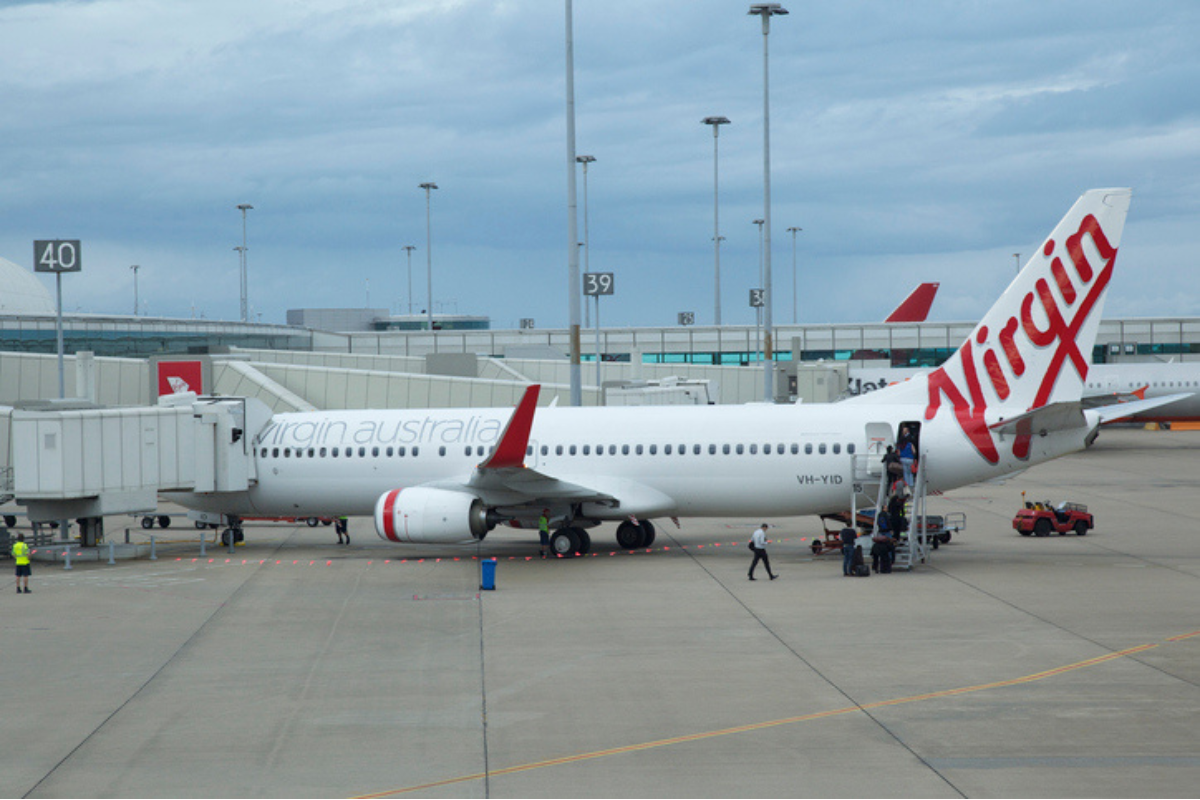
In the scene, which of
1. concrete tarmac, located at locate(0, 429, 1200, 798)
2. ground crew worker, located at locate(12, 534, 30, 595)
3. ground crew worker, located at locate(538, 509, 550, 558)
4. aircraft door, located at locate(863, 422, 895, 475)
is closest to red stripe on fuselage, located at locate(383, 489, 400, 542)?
concrete tarmac, located at locate(0, 429, 1200, 798)

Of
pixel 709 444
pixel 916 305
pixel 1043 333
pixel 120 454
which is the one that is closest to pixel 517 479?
pixel 709 444

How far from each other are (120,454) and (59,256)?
7715 mm

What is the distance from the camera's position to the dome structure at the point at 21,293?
98.0 m

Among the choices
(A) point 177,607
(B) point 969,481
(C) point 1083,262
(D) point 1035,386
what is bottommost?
(A) point 177,607

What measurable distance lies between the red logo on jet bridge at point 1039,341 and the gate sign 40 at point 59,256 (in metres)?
24.0

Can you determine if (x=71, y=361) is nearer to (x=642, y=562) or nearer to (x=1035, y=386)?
(x=642, y=562)

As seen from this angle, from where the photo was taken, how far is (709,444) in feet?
103

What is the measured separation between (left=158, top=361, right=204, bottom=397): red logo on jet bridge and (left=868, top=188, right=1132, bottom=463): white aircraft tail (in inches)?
1385

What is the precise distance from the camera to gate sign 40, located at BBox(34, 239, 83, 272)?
120 ft

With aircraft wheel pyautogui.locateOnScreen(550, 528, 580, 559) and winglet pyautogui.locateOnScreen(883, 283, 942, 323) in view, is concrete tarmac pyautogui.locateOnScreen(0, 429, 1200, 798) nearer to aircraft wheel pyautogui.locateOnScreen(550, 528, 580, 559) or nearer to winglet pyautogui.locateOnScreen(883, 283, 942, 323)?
aircraft wheel pyautogui.locateOnScreen(550, 528, 580, 559)

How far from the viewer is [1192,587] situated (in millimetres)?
26094

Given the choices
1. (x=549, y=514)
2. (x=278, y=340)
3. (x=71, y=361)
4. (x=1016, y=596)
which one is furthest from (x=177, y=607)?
(x=278, y=340)

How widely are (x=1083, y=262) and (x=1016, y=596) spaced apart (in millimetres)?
8549

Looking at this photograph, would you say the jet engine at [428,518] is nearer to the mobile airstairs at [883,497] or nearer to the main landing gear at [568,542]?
the main landing gear at [568,542]
